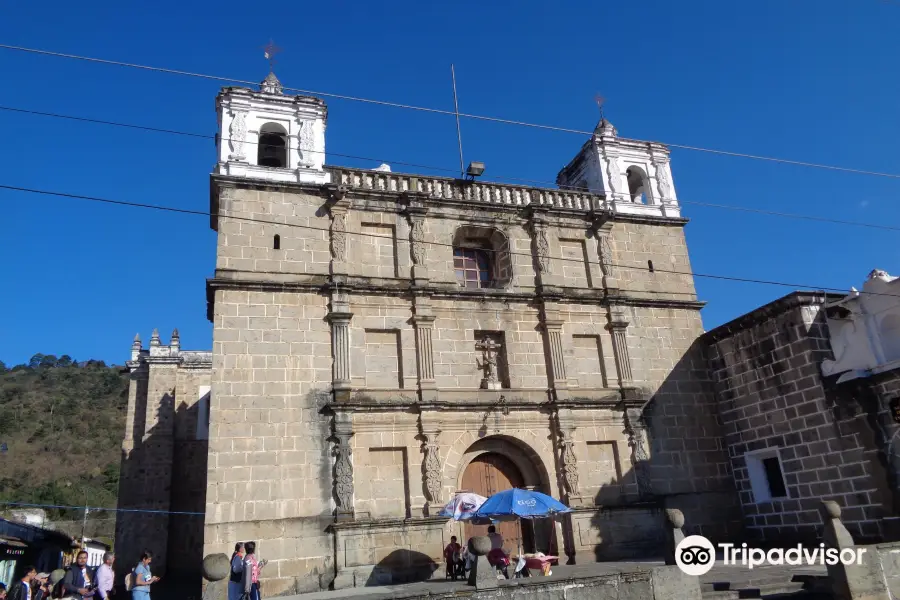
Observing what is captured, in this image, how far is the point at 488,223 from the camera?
734 inches

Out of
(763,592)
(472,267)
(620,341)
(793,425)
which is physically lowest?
(763,592)

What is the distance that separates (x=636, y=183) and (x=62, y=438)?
56485mm

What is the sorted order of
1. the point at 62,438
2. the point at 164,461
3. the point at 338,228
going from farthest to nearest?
the point at 62,438
the point at 164,461
the point at 338,228

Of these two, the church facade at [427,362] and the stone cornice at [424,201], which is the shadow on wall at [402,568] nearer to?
the church facade at [427,362]

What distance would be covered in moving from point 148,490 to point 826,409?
20890 mm

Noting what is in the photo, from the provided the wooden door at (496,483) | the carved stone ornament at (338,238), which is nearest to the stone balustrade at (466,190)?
the carved stone ornament at (338,238)

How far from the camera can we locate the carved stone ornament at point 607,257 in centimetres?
1912

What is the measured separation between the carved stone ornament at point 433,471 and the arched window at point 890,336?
34.7 feet

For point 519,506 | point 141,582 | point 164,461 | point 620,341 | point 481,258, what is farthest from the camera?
point 164,461

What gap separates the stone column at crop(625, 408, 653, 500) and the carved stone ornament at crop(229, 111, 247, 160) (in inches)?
492

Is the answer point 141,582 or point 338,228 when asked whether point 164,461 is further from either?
point 141,582

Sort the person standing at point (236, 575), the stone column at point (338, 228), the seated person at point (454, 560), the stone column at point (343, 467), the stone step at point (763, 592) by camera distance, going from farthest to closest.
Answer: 1. the stone column at point (338, 228)
2. the stone column at point (343, 467)
3. the seated person at point (454, 560)
4. the person standing at point (236, 575)
5. the stone step at point (763, 592)

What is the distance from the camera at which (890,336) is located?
1491cm

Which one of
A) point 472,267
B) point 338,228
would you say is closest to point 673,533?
point 472,267
